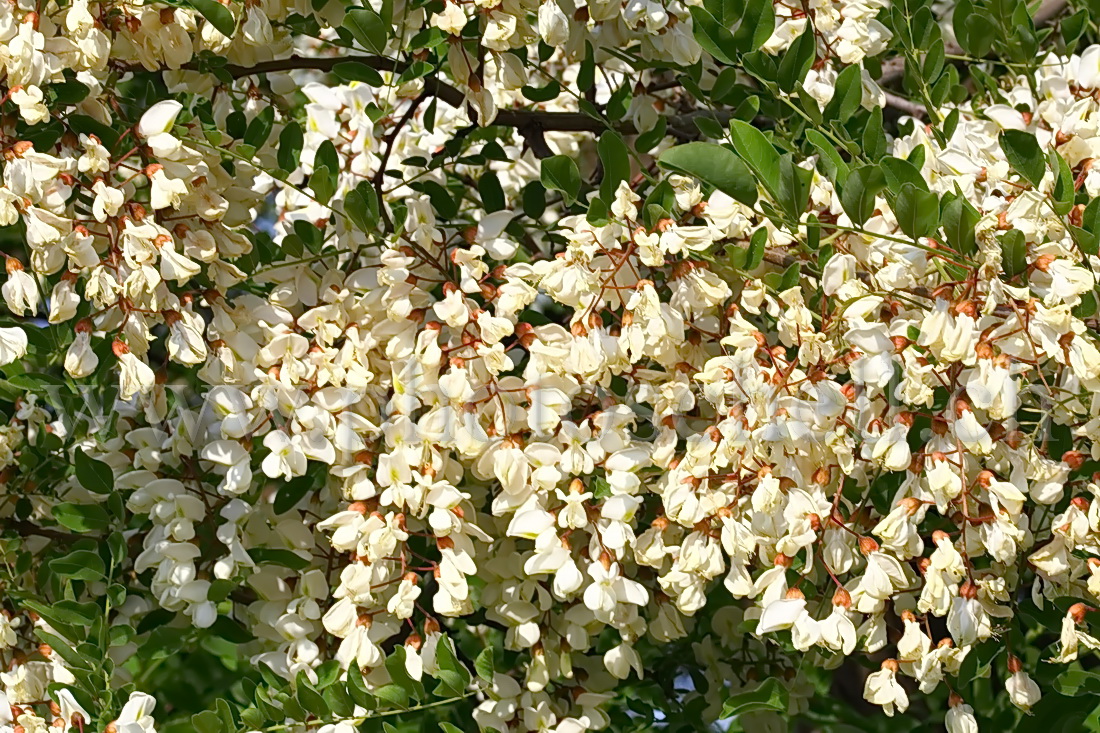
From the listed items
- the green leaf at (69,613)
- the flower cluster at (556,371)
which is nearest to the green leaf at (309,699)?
the flower cluster at (556,371)

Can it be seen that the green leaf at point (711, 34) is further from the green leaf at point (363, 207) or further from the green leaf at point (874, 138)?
the green leaf at point (363, 207)

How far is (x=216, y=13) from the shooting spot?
1.05 metres

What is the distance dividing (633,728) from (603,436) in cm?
47

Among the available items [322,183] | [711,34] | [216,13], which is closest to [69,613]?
[322,183]

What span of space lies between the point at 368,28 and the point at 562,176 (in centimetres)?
23

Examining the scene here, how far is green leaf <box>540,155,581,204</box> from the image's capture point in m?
1.08

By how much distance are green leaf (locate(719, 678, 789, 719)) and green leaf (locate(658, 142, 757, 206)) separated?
0.47m

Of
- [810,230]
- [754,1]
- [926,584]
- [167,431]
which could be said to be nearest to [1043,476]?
[926,584]

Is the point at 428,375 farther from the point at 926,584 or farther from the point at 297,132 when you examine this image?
the point at 926,584

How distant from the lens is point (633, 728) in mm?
1400

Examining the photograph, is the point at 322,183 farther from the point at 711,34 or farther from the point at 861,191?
the point at 861,191

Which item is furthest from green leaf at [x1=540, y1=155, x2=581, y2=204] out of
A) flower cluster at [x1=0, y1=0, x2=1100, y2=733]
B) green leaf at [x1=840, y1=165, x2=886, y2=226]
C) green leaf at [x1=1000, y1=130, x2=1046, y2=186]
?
green leaf at [x1=1000, y1=130, x2=1046, y2=186]

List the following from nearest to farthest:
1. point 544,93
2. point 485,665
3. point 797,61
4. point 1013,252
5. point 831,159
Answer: point 1013,252
point 831,159
point 797,61
point 485,665
point 544,93

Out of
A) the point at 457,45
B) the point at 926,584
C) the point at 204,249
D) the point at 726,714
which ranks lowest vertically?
the point at 726,714
